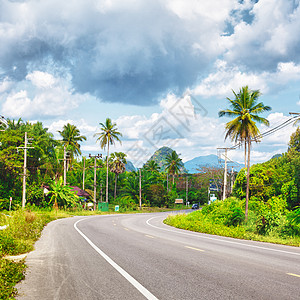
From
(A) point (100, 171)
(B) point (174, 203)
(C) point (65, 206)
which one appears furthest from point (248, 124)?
(B) point (174, 203)

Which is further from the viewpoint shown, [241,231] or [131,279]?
[241,231]

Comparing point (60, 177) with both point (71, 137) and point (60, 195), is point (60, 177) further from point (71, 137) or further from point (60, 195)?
point (71, 137)

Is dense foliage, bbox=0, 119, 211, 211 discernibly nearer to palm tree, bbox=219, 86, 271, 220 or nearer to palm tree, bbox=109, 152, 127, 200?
palm tree, bbox=109, 152, 127, 200

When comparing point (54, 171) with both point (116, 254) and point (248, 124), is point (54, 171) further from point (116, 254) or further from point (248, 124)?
point (116, 254)

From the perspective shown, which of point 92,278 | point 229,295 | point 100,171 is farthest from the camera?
point 100,171

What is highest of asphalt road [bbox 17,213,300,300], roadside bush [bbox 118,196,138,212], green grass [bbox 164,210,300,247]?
asphalt road [bbox 17,213,300,300]

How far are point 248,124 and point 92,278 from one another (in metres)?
23.6

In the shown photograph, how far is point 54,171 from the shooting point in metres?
63.4

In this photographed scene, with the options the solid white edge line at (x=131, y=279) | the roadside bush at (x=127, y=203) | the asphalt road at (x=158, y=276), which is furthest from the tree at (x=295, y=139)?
the solid white edge line at (x=131, y=279)

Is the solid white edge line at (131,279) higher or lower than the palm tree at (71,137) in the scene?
lower

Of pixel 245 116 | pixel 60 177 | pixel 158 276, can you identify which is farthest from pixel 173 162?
pixel 158 276

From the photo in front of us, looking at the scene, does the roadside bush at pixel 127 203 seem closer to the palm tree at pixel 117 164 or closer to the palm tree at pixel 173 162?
the palm tree at pixel 117 164

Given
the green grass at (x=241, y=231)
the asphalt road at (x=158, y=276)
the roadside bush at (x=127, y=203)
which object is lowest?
the roadside bush at (x=127, y=203)

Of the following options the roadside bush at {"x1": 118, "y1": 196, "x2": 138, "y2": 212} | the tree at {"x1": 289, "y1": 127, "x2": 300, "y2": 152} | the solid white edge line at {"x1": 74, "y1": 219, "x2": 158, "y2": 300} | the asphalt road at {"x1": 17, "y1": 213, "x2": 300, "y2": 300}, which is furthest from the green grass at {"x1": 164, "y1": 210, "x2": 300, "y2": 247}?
the tree at {"x1": 289, "y1": 127, "x2": 300, "y2": 152}
